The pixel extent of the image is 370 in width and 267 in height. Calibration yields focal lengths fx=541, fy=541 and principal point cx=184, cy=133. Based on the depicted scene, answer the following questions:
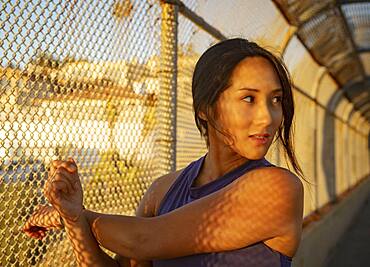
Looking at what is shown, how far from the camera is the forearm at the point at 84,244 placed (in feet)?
4.70

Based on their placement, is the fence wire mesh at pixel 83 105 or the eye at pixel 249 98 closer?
the eye at pixel 249 98

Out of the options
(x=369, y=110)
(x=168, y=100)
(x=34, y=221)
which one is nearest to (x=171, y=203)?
(x=34, y=221)

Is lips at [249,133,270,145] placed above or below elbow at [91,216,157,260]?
above

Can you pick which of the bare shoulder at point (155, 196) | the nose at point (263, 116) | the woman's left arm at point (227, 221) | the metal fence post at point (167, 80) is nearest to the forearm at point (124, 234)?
the woman's left arm at point (227, 221)

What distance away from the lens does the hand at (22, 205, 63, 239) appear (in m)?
1.58

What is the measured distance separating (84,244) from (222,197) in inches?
16.2

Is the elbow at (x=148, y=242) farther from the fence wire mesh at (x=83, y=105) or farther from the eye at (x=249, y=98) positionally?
the fence wire mesh at (x=83, y=105)

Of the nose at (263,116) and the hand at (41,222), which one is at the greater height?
the nose at (263,116)

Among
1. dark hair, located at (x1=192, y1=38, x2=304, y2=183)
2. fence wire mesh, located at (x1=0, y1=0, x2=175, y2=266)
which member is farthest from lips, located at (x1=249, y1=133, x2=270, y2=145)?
fence wire mesh, located at (x1=0, y1=0, x2=175, y2=266)

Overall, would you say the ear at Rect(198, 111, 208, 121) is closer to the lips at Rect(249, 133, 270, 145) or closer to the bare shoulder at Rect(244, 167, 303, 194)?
the lips at Rect(249, 133, 270, 145)

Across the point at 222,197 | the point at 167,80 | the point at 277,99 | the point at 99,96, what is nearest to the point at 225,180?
the point at 222,197

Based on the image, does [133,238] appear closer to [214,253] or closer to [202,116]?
[214,253]

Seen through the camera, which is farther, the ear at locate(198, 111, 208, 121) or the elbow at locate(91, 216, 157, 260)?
the ear at locate(198, 111, 208, 121)

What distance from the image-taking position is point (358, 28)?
360 inches
